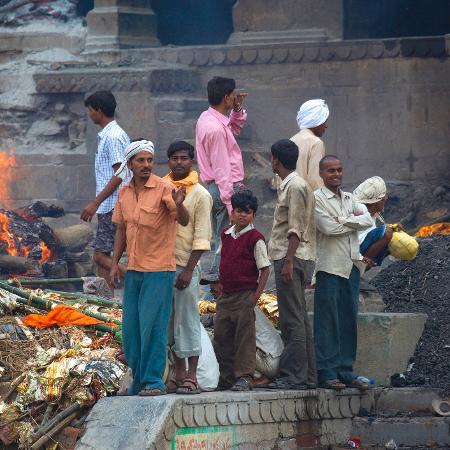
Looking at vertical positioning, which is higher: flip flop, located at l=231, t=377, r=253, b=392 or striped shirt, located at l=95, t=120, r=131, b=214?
striped shirt, located at l=95, t=120, r=131, b=214

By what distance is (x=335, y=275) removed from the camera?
11.0m

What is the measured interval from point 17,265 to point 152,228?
17.4ft

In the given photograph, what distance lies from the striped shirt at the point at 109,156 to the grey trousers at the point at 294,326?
1739 millimetres

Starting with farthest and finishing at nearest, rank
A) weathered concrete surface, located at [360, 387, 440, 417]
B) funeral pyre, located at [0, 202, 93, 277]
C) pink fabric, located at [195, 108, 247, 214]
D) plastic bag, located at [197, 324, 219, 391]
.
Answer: funeral pyre, located at [0, 202, 93, 277] → pink fabric, located at [195, 108, 247, 214] → weathered concrete surface, located at [360, 387, 440, 417] → plastic bag, located at [197, 324, 219, 391]

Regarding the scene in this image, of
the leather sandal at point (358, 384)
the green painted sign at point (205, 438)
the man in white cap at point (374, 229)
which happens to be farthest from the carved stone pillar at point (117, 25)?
the green painted sign at point (205, 438)

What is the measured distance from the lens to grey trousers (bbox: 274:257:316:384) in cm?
1079

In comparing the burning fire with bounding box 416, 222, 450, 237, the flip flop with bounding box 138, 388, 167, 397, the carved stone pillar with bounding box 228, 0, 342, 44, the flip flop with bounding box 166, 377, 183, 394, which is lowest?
the burning fire with bounding box 416, 222, 450, 237

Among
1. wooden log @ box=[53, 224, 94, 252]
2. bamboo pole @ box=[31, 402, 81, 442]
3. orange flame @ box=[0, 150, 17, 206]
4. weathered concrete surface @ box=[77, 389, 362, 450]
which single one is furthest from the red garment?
orange flame @ box=[0, 150, 17, 206]

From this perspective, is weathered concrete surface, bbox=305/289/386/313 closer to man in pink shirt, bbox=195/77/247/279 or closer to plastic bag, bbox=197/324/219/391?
man in pink shirt, bbox=195/77/247/279

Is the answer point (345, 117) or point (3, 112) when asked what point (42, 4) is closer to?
point (3, 112)

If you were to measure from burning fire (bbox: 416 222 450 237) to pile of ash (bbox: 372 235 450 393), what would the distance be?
158cm

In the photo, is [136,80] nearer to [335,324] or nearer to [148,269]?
[335,324]

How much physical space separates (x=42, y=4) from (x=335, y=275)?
9.21m

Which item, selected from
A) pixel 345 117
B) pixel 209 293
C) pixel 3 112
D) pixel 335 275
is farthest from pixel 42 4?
pixel 335 275
